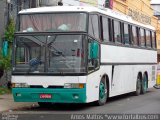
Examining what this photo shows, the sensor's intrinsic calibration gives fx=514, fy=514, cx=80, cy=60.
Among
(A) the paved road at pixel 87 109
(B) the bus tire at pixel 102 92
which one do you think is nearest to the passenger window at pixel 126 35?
(A) the paved road at pixel 87 109

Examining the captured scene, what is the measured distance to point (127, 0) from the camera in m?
41.7

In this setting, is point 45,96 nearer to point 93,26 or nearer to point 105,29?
point 93,26

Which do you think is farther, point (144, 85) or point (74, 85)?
point (144, 85)

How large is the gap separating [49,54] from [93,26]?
1.93m

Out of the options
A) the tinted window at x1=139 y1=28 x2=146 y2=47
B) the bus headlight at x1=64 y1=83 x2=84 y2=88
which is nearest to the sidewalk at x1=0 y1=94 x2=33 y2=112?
the bus headlight at x1=64 y1=83 x2=84 y2=88

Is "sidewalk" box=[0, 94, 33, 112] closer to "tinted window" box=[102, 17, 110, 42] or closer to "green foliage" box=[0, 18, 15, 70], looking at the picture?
"green foliage" box=[0, 18, 15, 70]

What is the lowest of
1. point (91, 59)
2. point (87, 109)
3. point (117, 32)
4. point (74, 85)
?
point (87, 109)

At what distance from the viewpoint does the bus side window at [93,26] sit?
17266mm

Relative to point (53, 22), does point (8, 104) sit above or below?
below

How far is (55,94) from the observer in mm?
16500

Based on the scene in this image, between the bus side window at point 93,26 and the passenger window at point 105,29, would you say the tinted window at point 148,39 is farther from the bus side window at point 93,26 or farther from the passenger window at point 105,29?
the bus side window at point 93,26

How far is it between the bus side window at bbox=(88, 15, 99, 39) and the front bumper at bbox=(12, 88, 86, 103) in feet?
7.04

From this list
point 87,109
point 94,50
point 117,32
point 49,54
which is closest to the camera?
point 49,54

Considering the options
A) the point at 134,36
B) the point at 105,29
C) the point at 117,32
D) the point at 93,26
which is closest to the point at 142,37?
the point at 134,36
